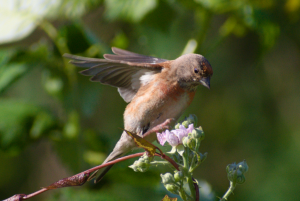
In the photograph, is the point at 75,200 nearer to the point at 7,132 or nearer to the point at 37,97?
the point at 7,132

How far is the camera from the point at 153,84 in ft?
8.16

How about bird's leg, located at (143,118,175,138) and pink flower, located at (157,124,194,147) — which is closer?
pink flower, located at (157,124,194,147)

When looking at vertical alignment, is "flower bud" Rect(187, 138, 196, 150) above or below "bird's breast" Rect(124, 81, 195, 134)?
above

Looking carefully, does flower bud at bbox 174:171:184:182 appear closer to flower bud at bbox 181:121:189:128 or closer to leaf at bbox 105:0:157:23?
flower bud at bbox 181:121:189:128

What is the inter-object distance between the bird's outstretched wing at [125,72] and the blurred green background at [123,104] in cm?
42

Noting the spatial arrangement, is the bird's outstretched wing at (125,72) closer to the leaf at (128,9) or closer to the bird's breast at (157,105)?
the bird's breast at (157,105)

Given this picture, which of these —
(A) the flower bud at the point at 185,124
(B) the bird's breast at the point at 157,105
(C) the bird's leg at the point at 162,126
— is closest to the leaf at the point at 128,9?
(B) the bird's breast at the point at 157,105

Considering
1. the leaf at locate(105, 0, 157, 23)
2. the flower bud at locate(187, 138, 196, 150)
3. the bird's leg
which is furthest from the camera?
the leaf at locate(105, 0, 157, 23)

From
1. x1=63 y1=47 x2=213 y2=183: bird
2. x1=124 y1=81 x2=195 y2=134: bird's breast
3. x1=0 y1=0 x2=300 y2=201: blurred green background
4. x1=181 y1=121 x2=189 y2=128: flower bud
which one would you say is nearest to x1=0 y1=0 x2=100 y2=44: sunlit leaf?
x1=0 y1=0 x2=300 y2=201: blurred green background

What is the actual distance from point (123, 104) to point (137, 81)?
6.41 feet

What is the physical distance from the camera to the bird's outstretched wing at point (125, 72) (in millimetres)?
2281

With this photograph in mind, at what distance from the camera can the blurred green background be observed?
290cm

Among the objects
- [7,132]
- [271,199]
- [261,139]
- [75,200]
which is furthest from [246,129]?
[7,132]

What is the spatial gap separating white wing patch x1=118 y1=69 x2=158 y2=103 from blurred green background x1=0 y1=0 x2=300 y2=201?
1.40 feet
